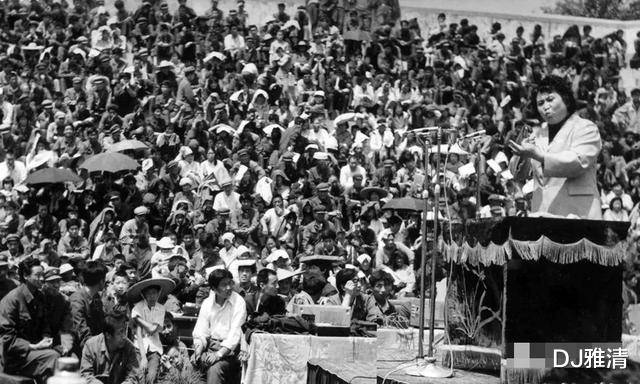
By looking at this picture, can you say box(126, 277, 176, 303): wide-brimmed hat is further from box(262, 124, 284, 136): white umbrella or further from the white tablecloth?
box(262, 124, 284, 136): white umbrella

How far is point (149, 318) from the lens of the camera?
1363 centimetres

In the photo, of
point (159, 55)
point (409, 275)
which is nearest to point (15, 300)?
point (409, 275)

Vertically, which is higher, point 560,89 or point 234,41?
point 234,41

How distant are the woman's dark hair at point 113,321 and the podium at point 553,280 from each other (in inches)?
156

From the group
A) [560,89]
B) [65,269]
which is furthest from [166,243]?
[560,89]

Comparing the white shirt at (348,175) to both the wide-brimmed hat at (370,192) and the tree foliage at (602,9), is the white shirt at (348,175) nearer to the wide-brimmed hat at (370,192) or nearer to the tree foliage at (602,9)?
the wide-brimmed hat at (370,192)

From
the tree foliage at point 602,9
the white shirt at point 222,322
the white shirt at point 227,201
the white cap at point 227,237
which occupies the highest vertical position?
the tree foliage at point 602,9

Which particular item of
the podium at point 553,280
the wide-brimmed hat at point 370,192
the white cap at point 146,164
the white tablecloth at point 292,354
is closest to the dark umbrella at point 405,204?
the wide-brimmed hat at point 370,192

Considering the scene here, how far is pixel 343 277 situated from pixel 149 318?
3544 millimetres

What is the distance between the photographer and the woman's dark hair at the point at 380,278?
16516 mm

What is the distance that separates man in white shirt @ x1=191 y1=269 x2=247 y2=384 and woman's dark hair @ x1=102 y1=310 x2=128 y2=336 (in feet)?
3.92

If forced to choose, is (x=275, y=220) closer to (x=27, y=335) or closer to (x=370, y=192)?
(x=370, y=192)

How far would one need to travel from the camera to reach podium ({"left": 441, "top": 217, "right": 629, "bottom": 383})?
9555mm

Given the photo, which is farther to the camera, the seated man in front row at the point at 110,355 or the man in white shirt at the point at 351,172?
the man in white shirt at the point at 351,172
